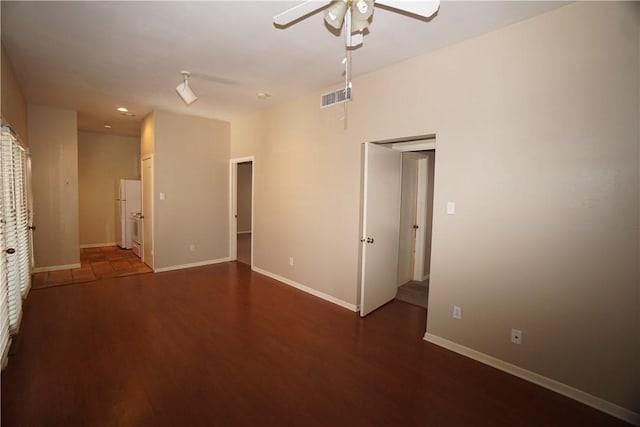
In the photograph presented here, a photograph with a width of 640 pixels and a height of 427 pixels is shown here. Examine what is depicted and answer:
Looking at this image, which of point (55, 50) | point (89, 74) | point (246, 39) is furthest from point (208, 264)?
point (246, 39)

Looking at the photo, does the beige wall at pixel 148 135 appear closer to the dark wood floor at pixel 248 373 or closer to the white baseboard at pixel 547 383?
the dark wood floor at pixel 248 373

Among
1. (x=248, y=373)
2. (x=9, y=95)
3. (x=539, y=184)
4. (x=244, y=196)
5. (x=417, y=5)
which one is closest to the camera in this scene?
(x=417, y=5)

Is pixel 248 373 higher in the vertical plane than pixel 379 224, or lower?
lower

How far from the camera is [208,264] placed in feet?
18.9

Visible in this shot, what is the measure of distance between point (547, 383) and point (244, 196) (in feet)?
28.5

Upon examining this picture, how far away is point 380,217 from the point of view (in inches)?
140

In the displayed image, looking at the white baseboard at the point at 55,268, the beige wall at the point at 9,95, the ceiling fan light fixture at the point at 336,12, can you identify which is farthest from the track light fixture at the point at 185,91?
the white baseboard at the point at 55,268

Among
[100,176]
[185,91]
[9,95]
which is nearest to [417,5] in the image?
[185,91]

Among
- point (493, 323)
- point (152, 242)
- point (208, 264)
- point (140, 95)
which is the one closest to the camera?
point (493, 323)

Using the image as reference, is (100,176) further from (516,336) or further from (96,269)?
(516,336)

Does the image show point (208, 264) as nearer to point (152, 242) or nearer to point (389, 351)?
point (152, 242)

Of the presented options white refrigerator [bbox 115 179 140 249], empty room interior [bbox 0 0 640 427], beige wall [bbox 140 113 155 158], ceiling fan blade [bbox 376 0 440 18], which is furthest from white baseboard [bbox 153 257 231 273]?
ceiling fan blade [bbox 376 0 440 18]

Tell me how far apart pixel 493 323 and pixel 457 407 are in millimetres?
808

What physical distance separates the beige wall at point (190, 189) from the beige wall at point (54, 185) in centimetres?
153
